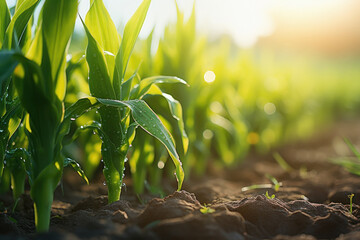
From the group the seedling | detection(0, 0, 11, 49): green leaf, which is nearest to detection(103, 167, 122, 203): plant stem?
detection(0, 0, 11, 49): green leaf

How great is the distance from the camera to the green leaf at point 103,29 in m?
1.43

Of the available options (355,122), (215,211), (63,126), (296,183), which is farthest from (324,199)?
(355,122)

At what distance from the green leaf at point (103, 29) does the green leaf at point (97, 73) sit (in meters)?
0.04

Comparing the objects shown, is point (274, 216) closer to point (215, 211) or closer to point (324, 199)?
point (215, 211)

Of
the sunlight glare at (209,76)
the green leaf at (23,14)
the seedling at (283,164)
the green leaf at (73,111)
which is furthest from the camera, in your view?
the seedling at (283,164)

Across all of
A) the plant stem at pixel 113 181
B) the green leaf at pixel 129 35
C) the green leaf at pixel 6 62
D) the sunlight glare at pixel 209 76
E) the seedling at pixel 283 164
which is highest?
the green leaf at pixel 129 35

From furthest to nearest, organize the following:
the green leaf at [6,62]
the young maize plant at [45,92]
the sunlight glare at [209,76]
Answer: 1. the sunlight glare at [209,76]
2. the young maize plant at [45,92]
3. the green leaf at [6,62]

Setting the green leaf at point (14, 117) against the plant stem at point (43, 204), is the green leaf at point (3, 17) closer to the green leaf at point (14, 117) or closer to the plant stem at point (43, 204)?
the green leaf at point (14, 117)

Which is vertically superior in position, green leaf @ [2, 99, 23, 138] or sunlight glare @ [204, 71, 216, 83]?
sunlight glare @ [204, 71, 216, 83]

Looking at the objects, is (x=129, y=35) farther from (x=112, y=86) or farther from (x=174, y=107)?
(x=174, y=107)

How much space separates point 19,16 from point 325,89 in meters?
6.00

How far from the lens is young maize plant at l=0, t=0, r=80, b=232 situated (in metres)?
1.10

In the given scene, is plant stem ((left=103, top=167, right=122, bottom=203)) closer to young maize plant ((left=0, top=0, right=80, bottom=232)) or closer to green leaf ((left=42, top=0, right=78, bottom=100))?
young maize plant ((left=0, top=0, right=80, bottom=232))

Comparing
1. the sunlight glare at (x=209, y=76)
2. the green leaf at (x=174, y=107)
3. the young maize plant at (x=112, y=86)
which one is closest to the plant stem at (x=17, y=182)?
the young maize plant at (x=112, y=86)
